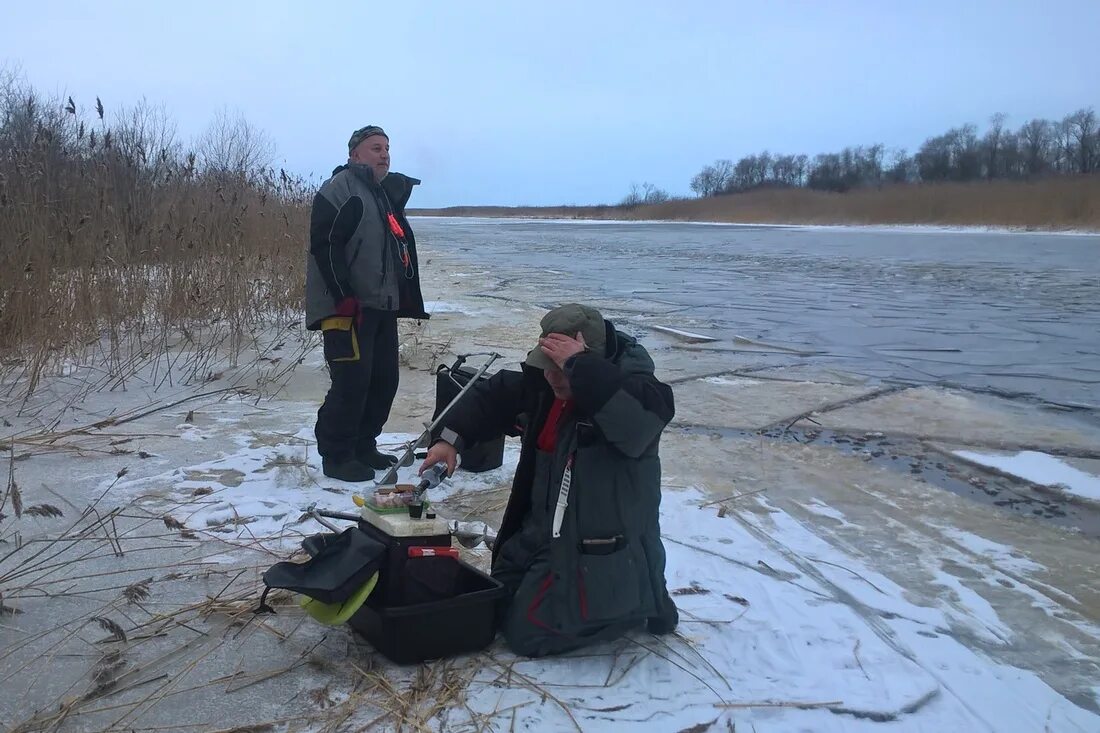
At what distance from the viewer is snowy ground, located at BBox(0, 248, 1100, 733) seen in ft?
8.57

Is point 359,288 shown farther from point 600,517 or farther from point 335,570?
point 600,517

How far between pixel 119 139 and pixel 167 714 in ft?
23.7

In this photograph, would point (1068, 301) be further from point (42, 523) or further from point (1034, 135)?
point (1034, 135)

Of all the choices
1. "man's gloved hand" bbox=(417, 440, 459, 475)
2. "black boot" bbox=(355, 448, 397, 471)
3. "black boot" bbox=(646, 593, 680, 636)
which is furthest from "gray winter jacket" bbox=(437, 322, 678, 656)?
"black boot" bbox=(355, 448, 397, 471)

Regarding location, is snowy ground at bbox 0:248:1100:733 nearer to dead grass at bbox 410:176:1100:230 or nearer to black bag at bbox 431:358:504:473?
black bag at bbox 431:358:504:473

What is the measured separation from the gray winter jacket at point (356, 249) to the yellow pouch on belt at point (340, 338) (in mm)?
51

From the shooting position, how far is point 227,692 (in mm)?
2611

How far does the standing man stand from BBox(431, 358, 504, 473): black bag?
282mm

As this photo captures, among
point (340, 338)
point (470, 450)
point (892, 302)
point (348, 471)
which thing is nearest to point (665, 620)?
point (470, 450)

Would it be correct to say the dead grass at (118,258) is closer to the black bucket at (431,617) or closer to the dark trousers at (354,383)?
the dark trousers at (354,383)

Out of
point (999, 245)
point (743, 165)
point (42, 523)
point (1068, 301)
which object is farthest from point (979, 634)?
point (743, 165)

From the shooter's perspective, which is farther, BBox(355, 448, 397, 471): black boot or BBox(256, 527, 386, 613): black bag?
BBox(355, 448, 397, 471): black boot

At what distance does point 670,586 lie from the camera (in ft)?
11.4

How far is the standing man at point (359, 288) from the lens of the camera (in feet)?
14.4
